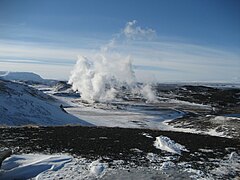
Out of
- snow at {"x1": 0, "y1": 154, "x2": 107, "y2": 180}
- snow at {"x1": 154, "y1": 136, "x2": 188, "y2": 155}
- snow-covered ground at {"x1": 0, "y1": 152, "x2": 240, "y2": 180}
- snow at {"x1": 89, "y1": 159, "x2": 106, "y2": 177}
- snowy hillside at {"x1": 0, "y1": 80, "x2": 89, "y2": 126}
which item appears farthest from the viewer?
snowy hillside at {"x1": 0, "y1": 80, "x2": 89, "y2": 126}

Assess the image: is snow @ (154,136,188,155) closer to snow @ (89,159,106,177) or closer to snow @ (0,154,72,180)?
snow @ (89,159,106,177)

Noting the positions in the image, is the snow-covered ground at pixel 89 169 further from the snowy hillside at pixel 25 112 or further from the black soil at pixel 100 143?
the snowy hillside at pixel 25 112

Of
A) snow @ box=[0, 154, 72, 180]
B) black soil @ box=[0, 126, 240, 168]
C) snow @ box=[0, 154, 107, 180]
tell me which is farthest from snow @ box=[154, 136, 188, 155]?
snow @ box=[0, 154, 72, 180]

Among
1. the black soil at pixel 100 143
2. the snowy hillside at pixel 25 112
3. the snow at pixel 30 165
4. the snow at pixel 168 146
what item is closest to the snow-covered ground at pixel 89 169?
the snow at pixel 30 165

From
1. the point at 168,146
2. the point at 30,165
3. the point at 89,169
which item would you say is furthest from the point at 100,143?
the point at 30,165

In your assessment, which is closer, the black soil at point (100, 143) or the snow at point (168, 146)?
the black soil at point (100, 143)

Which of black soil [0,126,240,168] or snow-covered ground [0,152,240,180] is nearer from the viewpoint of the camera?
snow-covered ground [0,152,240,180]

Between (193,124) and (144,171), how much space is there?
112 feet

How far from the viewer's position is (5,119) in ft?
141

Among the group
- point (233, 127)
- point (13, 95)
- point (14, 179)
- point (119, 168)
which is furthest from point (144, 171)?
point (13, 95)

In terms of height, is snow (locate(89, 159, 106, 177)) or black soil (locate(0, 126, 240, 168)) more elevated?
snow (locate(89, 159, 106, 177))

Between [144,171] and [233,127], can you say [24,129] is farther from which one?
[233,127]

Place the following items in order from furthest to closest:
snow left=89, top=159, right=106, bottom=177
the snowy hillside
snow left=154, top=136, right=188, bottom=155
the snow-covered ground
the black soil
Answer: the snowy hillside → snow left=154, top=136, right=188, bottom=155 → the black soil → snow left=89, top=159, right=106, bottom=177 → the snow-covered ground

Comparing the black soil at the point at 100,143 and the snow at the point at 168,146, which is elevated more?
the snow at the point at 168,146
